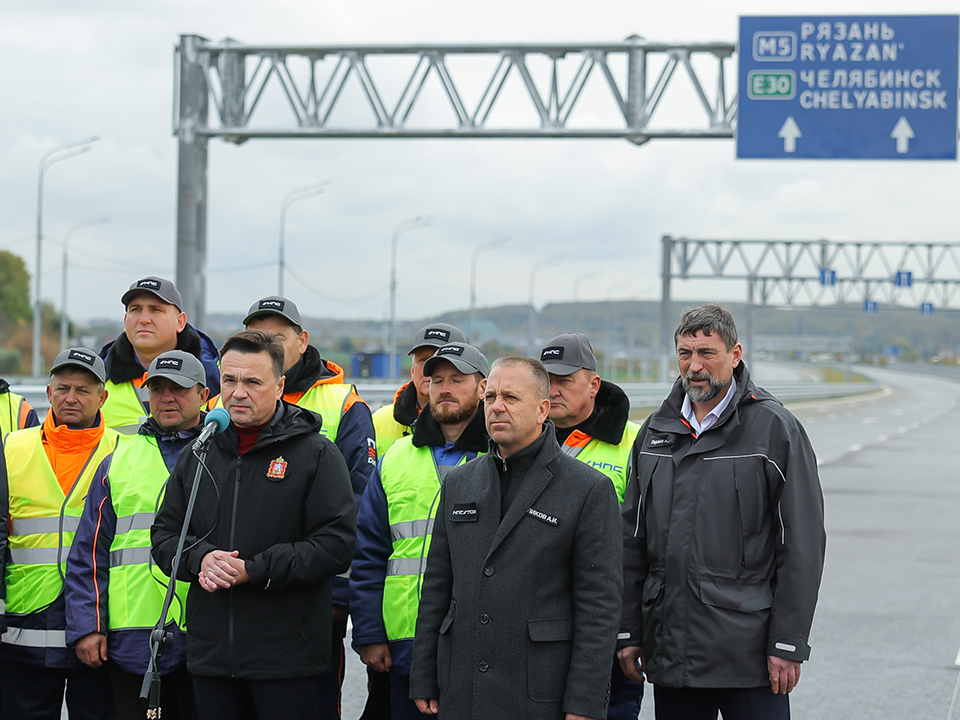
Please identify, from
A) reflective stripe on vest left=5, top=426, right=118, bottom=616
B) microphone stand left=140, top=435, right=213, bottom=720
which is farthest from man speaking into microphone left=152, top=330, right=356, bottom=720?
reflective stripe on vest left=5, top=426, right=118, bottom=616

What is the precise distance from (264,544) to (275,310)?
65.5 inches

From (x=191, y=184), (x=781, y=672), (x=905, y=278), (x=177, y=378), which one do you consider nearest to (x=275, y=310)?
(x=177, y=378)

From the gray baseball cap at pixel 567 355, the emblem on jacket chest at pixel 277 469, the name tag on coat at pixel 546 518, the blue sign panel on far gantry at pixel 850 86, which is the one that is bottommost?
the name tag on coat at pixel 546 518

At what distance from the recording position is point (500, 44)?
15398mm

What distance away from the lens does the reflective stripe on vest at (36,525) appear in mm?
4727

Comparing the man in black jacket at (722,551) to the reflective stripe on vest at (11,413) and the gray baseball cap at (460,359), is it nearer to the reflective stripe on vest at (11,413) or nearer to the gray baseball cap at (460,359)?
the gray baseball cap at (460,359)

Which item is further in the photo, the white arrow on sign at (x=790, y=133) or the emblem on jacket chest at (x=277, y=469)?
the white arrow on sign at (x=790, y=133)

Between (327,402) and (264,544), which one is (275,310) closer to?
(327,402)

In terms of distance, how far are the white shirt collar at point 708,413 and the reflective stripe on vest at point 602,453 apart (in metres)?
0.53

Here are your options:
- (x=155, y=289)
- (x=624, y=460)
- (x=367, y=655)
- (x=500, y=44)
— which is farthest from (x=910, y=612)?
(x=500, y=44)

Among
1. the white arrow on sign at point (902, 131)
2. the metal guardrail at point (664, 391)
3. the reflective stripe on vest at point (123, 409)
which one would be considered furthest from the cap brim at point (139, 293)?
the white arrow on sign at point (902, 131)

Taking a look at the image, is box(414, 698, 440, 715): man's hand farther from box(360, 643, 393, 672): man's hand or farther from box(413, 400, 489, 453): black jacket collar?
box(413, 400, 489, 453): black jacket collar

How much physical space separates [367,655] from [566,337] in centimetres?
170

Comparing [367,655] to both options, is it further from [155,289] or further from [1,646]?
[155,289]
